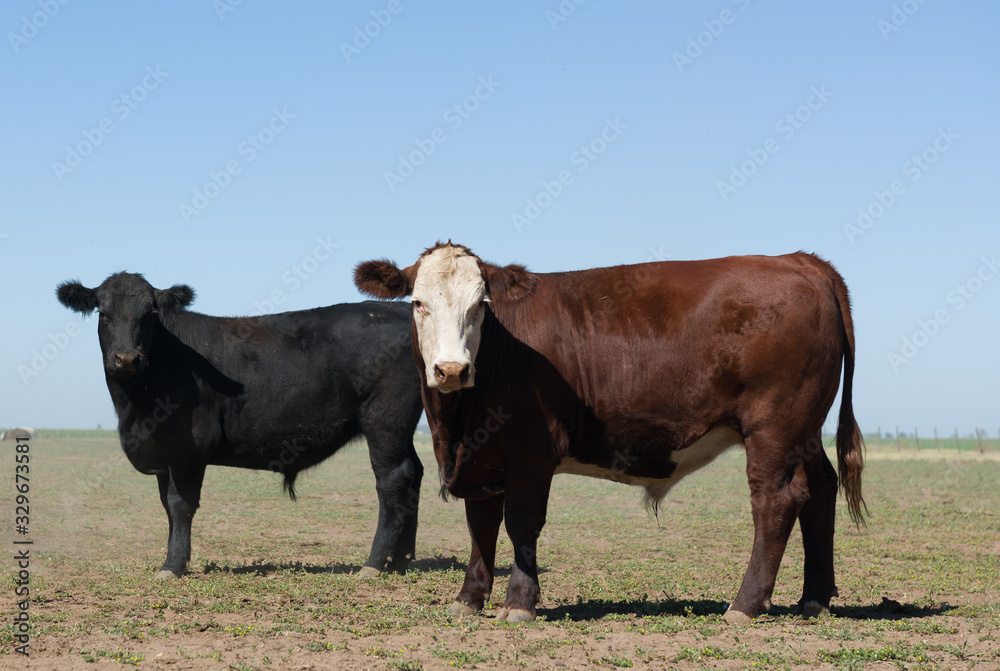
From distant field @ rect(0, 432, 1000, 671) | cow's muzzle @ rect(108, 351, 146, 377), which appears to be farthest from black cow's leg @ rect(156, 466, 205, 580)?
cow's muzzle @ rect(108, 351, 146, 377)

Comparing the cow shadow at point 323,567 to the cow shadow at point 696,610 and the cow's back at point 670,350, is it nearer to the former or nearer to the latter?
the cow shadow at point 696,610

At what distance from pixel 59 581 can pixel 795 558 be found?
323 inches

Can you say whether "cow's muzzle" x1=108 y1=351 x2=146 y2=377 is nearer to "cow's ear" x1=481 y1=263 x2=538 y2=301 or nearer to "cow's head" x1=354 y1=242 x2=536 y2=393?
"cow's head" x1=354 y1=242 x2=536 y2=393

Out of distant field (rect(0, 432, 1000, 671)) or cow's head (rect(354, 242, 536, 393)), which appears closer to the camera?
distant field (rect(0, 432, 1000, 671))

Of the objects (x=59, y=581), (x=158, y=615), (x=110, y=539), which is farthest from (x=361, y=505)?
(x=158, y=615)

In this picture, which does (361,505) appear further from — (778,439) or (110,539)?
(778,439)

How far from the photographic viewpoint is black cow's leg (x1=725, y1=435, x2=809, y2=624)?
7.08 metres

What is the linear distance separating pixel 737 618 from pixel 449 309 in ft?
10.1

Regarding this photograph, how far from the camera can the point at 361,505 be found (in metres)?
17.9

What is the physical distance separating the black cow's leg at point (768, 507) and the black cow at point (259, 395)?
4336 millimetres

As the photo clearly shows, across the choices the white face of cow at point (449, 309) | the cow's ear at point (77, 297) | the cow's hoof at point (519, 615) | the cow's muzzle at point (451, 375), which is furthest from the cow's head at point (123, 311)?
the cow's hoof at point (519, 615)

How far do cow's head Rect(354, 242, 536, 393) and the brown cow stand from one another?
0.02 metres

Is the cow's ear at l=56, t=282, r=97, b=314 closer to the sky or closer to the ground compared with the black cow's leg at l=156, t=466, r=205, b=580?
closer to the sky

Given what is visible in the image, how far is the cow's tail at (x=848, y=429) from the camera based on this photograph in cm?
774
